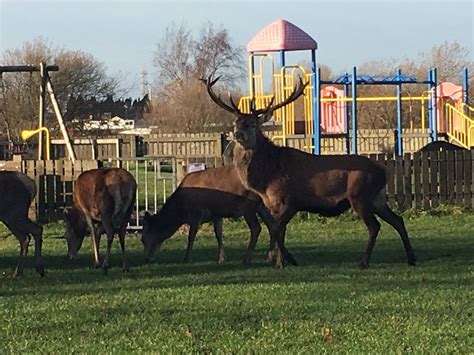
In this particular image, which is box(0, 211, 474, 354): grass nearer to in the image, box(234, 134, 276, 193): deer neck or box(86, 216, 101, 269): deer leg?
box(86, 216, 101, 269): deer leg

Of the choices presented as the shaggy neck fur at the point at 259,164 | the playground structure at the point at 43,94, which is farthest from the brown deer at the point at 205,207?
the playground structure at the point at 43,94

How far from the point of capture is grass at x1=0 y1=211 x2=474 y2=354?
30.3 ft

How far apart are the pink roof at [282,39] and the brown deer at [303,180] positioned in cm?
1781

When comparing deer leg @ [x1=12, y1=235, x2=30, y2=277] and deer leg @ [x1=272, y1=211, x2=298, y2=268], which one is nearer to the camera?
deer leg @ [x1=12, y1=235, x2=30, y2=277]

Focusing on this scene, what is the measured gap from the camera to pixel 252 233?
55.8 feet

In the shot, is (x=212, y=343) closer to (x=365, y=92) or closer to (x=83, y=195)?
(x=83, y=195)

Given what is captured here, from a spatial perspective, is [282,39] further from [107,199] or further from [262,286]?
[262,286]

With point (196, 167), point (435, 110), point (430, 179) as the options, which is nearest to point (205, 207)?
point (196, 167)

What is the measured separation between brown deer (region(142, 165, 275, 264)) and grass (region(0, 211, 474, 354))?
17.8 inches

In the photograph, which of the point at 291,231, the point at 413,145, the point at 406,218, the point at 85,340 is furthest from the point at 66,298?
the point at 413,145

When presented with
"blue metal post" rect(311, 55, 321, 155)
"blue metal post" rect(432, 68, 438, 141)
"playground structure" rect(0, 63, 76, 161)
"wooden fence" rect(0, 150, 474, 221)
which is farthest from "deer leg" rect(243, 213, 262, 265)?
"blue metal post" rect(432, 68, 438, 141)

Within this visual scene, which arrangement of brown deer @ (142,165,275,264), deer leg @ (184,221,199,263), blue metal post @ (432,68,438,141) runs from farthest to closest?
blue metal post @ (432,68,438,141), brown deer @ (142,165,275,264), deer leg @ (184,221,199,263)

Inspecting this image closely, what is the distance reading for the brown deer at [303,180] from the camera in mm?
16031

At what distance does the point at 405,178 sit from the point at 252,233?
388 inches
